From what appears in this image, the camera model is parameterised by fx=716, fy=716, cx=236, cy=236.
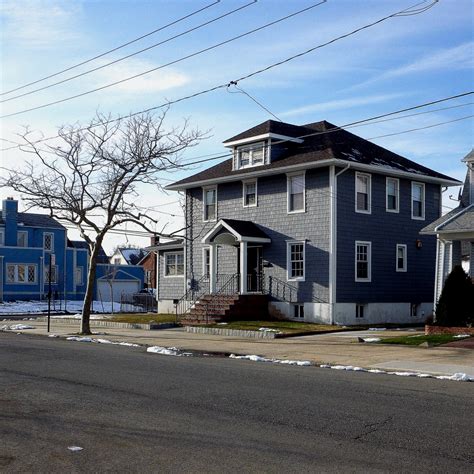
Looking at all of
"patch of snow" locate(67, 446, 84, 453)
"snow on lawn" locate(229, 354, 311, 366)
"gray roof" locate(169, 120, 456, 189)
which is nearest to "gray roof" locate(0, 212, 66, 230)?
"gray roof" locate(169, 120, 456, 189)

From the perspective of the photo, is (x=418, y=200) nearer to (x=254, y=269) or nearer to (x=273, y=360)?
(x=254, y=269)

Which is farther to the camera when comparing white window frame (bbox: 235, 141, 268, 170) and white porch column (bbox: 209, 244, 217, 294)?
white porch column (bbox: 209, 244, 217, 294)

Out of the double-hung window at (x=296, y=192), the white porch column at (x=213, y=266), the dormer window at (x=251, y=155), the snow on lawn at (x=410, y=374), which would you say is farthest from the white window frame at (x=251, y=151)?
the snow on lawn at (x=410, y=374)

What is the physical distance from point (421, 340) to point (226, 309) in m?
11.3

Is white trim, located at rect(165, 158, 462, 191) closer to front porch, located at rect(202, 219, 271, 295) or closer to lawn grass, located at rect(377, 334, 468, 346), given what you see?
front porch, located at rect(202, 219, 271, 295)

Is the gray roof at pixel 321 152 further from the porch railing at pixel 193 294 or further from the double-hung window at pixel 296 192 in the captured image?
the porch railing at pixel 193 294

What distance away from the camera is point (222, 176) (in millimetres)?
34844

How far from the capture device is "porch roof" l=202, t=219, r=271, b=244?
32.3 meters

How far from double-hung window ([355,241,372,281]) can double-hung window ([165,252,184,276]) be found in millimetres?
10629

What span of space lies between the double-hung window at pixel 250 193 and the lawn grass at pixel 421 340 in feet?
42.6

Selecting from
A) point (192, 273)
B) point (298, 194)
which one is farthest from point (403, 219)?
point (192, 273)

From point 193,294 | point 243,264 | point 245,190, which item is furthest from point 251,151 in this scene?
point 193,294

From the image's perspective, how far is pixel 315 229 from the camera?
1227 inches

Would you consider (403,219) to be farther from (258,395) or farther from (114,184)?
(258,395)
